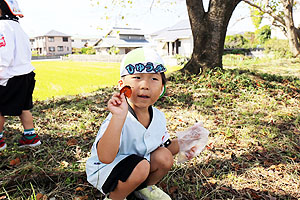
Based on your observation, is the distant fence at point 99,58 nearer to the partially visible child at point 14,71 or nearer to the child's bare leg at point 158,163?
the partially visible child at point 14,71

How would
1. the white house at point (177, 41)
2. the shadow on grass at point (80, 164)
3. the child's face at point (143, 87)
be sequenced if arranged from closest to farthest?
the child's face at point (143, 87) → the shadow on grass at point (80, 164) → the white house at point (177, 41)

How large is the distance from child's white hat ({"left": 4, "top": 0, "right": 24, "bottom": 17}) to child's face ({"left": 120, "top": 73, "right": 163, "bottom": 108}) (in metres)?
1.94

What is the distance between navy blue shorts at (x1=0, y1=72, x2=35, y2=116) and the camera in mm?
2750

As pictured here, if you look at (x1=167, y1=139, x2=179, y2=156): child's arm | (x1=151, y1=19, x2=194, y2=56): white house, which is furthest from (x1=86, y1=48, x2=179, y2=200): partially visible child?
(x1=151, y1=19, x2=194, y2=56): white house

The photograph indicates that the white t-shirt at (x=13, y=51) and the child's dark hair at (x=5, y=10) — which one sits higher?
the child's dark hair at (x=5, y=10)

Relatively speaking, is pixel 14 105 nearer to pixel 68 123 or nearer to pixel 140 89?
pixel 68 123

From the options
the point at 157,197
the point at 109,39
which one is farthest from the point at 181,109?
the point at 109,39

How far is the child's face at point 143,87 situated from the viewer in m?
1.60

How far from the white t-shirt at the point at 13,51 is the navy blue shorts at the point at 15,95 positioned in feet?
0.20

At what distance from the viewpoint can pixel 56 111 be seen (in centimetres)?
445

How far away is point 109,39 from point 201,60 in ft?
146

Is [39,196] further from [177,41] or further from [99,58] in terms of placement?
[177,41]

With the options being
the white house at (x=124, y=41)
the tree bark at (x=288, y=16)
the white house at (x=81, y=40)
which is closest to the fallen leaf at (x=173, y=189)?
the tree bark at (x=288, y=16)

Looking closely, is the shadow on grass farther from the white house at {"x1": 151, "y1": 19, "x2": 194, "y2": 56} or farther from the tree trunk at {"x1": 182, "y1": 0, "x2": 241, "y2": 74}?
the white house at {"x1": 151, "y1": 19, "x2": 194, "y2": 56}
